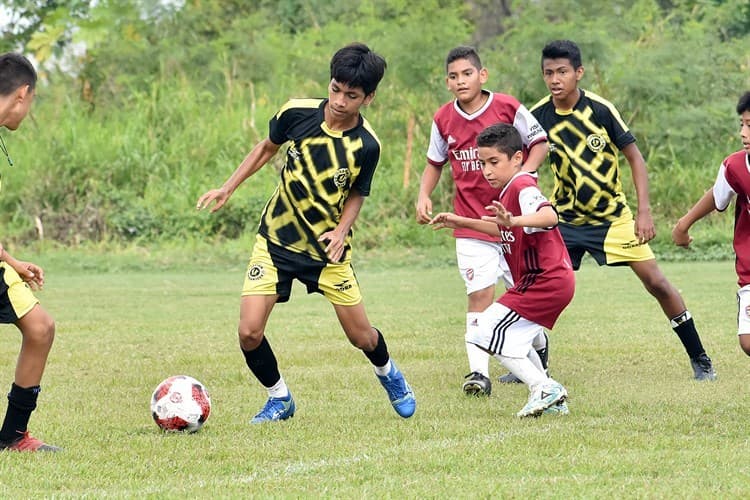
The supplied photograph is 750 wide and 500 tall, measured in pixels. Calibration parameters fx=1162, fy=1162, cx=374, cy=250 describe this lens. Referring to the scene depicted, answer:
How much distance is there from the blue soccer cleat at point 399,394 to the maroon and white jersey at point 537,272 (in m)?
0.70

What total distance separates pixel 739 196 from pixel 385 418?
2189 mm

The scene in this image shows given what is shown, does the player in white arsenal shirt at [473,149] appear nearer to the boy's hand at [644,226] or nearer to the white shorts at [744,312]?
the boy's hand at [644,226]

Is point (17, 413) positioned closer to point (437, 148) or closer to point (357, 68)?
point (357, 68)

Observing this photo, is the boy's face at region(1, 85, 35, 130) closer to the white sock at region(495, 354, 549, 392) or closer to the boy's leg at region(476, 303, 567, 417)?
the boy's leg at region(476, 303, 567, 417)

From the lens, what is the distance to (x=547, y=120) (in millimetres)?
7617

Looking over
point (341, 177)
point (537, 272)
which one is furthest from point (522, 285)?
point (341, 177)

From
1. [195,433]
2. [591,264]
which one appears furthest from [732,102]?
Answer: [195,433]

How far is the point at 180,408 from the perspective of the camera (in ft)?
18.7

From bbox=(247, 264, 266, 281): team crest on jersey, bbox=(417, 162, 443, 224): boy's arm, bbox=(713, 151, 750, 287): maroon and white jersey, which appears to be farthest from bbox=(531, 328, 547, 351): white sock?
bbox=(247, 264, 266, 281): team crest on jersey

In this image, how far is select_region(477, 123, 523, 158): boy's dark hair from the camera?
5.95 m

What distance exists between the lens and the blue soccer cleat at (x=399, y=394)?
6098 mm

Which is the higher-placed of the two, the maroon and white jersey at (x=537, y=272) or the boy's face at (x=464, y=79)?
the boy's face at (x=464, y=79)

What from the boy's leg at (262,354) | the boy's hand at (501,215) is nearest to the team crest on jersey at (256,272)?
the boy's leg at (262,354)

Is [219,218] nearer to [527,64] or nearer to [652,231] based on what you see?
[527,64]
